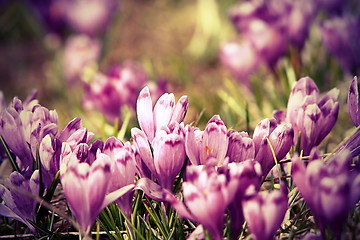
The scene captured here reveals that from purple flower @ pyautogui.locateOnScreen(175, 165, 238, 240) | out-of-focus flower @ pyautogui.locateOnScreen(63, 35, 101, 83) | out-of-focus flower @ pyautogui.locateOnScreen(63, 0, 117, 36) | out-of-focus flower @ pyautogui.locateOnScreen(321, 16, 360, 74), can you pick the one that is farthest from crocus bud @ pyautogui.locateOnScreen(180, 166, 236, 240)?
out-of-focus flower @ pyautogui.locateOnScreen(63, 0, 117, 36)

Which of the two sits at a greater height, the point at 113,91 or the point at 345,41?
the point at 345,41

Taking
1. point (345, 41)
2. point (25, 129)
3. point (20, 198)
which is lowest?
point (20, 198)

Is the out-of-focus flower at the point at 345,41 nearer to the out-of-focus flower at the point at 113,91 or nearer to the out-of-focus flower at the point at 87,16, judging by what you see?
the out-of-focus flower at the point at 113,91

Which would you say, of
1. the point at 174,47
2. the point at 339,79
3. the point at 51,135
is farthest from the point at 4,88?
the point at 51,135

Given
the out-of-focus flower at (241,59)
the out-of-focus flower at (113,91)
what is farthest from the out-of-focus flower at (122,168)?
the out-of-focus flower at (241,59)

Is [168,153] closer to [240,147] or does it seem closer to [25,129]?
[240,147]

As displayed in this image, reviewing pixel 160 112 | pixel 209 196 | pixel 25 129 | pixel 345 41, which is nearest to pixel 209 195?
pixel 209 196

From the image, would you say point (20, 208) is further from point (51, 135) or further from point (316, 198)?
point (316, 198)
